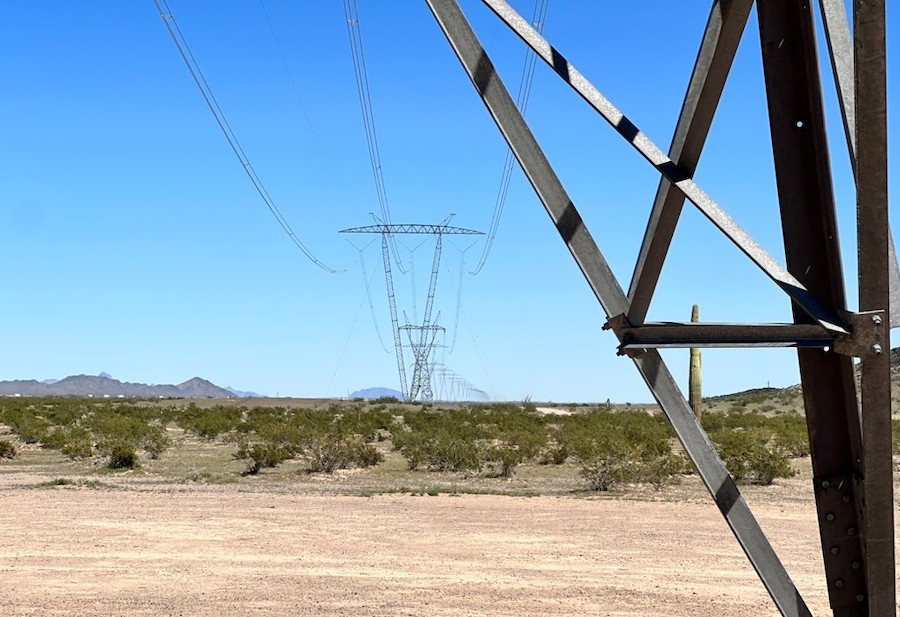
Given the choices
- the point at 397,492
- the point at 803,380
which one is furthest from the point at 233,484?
the point at 803,380

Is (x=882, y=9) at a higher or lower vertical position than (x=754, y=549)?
higher

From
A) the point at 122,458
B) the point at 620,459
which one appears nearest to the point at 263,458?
the point at 122,458

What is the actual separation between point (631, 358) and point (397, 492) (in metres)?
22.9

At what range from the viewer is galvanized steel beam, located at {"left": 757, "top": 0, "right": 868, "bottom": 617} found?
601 centimetres

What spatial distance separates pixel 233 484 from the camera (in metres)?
31.2

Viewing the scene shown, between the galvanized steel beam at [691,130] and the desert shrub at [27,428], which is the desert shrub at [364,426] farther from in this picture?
the galvanized steel beam at [691,130]

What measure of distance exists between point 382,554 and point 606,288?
1344 cm

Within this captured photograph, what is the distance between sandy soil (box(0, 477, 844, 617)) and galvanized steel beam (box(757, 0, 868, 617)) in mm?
7969

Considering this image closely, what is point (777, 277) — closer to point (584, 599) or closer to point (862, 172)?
point (862, 172)

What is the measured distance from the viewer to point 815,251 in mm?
6020

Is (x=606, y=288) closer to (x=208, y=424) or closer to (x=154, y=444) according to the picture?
(x=154, y=444)

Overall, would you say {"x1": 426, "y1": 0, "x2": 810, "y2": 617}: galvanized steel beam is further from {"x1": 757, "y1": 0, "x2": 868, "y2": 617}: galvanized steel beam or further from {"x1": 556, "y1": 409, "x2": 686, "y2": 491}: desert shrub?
{"x1": 556, "y1": 409, "x2": 686, "y2": 491}: desert shrub

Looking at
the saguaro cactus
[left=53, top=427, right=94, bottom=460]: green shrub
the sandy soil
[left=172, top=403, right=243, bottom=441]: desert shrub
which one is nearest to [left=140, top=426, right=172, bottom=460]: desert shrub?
[left=53, top=427, right=94, bottom=460]: green shrub

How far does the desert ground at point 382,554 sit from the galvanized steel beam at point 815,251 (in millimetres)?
8092
